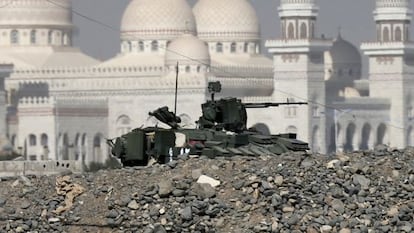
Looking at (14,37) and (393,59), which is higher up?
(14,37)

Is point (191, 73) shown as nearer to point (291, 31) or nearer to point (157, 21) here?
point (157, 21)

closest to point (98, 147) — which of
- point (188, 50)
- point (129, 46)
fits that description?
point (188, 50)

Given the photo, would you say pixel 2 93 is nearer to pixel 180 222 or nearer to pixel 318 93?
pixel 318 93

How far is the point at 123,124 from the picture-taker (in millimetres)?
142000

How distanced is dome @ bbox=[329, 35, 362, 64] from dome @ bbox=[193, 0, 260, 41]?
11735mm

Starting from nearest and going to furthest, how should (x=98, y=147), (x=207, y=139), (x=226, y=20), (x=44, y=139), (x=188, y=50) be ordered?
1. (x=207, y=139)
2. (x=98, y=147)
3. (x=44, y=139)
4. (x=188, y=50)
5. (x=226, y=20)

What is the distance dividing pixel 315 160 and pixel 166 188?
1827 millimetres

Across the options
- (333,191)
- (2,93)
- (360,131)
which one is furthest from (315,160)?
(360,131)

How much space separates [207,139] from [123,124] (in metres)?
116

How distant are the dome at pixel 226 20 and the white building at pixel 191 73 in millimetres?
62

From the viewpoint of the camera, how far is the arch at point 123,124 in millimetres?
141500

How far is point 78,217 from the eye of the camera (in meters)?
22.4

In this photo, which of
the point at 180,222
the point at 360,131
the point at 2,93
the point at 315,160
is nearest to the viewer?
the point at 180,222

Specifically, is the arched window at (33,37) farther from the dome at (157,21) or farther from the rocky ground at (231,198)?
the rocky ground at (231,198)
